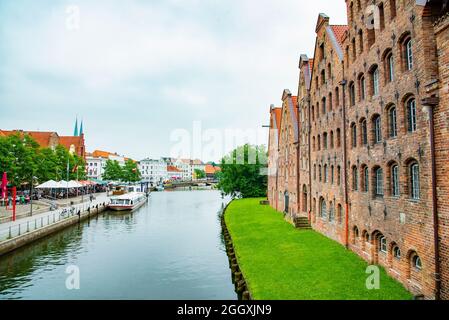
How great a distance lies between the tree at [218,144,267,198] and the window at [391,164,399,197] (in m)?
47.3

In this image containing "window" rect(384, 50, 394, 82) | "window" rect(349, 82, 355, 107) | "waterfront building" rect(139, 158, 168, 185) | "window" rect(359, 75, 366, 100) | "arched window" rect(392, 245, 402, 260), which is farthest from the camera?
"waterfront building" rect(139, 158, 168, 185)

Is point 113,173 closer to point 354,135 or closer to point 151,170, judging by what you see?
point 151,170

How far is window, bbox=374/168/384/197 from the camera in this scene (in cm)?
1603

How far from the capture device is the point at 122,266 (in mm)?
21969

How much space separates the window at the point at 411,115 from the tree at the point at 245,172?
48.9 meters

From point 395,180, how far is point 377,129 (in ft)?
9.42

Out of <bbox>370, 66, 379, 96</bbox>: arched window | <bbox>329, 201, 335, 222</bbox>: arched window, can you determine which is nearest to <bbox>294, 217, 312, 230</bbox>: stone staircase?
<bbox>329, 201, 335, 222</bbox>: arched window

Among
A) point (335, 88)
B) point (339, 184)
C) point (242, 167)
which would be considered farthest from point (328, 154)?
point (242, 167)

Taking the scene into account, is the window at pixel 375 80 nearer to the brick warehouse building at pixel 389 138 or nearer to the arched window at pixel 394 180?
the brick warehouse building at pixel 389 138

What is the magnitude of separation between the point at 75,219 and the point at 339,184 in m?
30.8

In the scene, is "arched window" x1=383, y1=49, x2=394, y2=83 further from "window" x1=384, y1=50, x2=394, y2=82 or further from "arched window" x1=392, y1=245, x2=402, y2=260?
"arched window" x1=392, y1=245, x2=402, y2=260

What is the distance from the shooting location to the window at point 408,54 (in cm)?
1317

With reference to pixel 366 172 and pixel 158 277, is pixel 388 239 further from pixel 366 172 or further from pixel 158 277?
pixel 158 277

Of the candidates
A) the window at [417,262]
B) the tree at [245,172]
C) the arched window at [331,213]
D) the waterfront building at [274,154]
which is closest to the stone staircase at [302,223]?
the arched window at [331,213]
